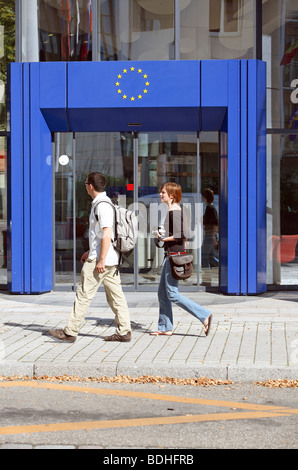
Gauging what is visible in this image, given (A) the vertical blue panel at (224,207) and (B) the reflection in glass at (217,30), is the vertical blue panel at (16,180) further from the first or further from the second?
(A) the vertical blue panel at (224,207)

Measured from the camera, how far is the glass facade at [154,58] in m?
12.3

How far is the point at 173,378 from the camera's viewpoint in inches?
256

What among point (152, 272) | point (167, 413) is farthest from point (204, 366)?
point (152, 272)

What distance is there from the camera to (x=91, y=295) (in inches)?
309

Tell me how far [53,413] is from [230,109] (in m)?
7.58

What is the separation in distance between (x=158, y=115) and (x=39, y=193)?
2262 millimetres

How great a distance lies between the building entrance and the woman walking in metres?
4.28

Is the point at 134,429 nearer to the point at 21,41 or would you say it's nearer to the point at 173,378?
the point at 173,378

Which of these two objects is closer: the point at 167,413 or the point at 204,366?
the point at 167,413

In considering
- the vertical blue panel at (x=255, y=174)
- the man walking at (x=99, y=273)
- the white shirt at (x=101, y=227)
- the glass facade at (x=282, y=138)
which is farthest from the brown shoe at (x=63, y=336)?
the glass facade at (x=282, y=138)

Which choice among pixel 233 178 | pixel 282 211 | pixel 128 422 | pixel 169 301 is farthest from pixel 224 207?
pixel 128 422

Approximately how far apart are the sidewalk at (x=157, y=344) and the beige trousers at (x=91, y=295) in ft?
0.66

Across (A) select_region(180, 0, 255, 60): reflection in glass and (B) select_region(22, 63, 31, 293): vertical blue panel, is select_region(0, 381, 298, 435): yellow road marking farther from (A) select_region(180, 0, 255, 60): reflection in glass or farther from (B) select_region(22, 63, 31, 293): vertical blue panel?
(A) select_region(180, 0, 255, 60): reflection in glass

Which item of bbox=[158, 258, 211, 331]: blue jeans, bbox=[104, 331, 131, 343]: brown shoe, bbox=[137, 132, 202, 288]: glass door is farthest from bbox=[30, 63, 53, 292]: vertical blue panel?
bbox=[104, 331, 131, 343]: brown shoe
